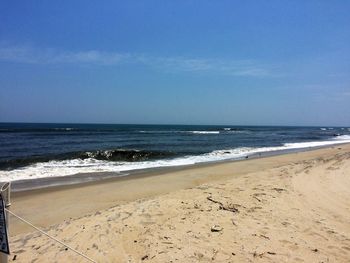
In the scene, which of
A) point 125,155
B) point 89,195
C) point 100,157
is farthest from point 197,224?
point 125,155

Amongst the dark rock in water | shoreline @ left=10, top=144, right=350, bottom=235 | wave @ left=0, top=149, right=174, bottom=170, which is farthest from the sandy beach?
the dark rock in water

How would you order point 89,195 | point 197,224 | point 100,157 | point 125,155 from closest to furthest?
point 197,224 < point 89,195 < point 100,157 < point 125,155

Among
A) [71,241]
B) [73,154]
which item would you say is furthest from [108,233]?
[73,154]

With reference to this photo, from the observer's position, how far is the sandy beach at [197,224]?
4645 mm

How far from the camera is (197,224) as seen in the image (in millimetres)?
5738

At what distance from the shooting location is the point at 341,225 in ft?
18.8

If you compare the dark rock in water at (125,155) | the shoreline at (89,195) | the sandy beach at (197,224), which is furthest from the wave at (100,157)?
the sandy beach at (197,224)

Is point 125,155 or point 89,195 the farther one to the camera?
point 125,155

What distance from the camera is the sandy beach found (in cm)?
464

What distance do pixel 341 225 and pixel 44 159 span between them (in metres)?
16.0

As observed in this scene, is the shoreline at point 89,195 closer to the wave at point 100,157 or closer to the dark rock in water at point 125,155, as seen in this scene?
the wave at point 100,157

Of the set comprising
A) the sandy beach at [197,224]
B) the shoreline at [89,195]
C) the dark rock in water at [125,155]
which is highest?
the sandy beach at [197,224]

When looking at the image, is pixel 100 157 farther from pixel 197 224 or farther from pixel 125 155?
pixel 197 224

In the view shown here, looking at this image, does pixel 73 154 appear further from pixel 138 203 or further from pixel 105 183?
pixel 138 203
